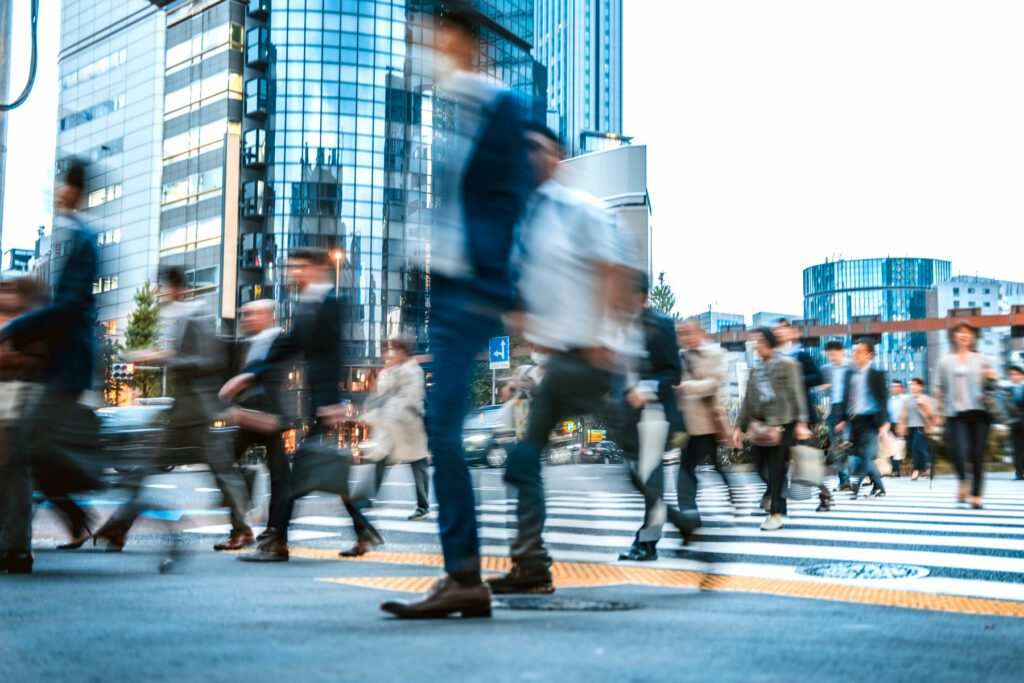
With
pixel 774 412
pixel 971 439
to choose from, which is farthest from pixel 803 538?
pixel 971 439

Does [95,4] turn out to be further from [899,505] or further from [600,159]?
[899,505]

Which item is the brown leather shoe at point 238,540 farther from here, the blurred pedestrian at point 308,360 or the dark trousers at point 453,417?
the dark trousers at point 453,417

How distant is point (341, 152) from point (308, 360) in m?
62.2

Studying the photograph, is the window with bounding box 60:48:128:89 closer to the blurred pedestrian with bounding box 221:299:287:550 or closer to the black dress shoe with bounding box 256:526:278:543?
the blurred pedestrian with bounding box 221:299:287:550

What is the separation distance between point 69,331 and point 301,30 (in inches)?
2554

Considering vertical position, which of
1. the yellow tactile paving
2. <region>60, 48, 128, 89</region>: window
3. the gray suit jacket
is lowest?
the yellow tactile paving

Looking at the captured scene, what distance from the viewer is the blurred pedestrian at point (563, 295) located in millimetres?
3947

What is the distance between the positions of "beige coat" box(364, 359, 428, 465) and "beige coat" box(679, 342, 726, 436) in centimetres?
320

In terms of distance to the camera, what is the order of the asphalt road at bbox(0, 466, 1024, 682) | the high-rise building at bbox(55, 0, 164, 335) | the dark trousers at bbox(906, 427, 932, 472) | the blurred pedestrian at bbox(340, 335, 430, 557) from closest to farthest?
the asphalt road at bbox(0, 466, 1024, 682), the blurred pedestrian at bbox(340, 335, 430, 557), the dark trousers at bbox(906, 427, 932, 472), the high-rise building at bbox(55, 0, 164, 335)

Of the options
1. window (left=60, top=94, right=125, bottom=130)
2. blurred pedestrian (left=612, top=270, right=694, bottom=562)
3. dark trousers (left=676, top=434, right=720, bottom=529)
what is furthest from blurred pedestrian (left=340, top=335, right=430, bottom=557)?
window (left=60, top=94, right=125, bottom=130)

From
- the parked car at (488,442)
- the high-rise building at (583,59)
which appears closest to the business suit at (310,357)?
the parked car at (488,442)

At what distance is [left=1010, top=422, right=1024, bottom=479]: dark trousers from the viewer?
16.7 m

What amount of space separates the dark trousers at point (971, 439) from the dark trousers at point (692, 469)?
4.39 meters

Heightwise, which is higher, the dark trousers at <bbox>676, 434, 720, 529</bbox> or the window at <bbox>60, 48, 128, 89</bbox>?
the window at <bbox>60, 48, 128, 89</bbox>
